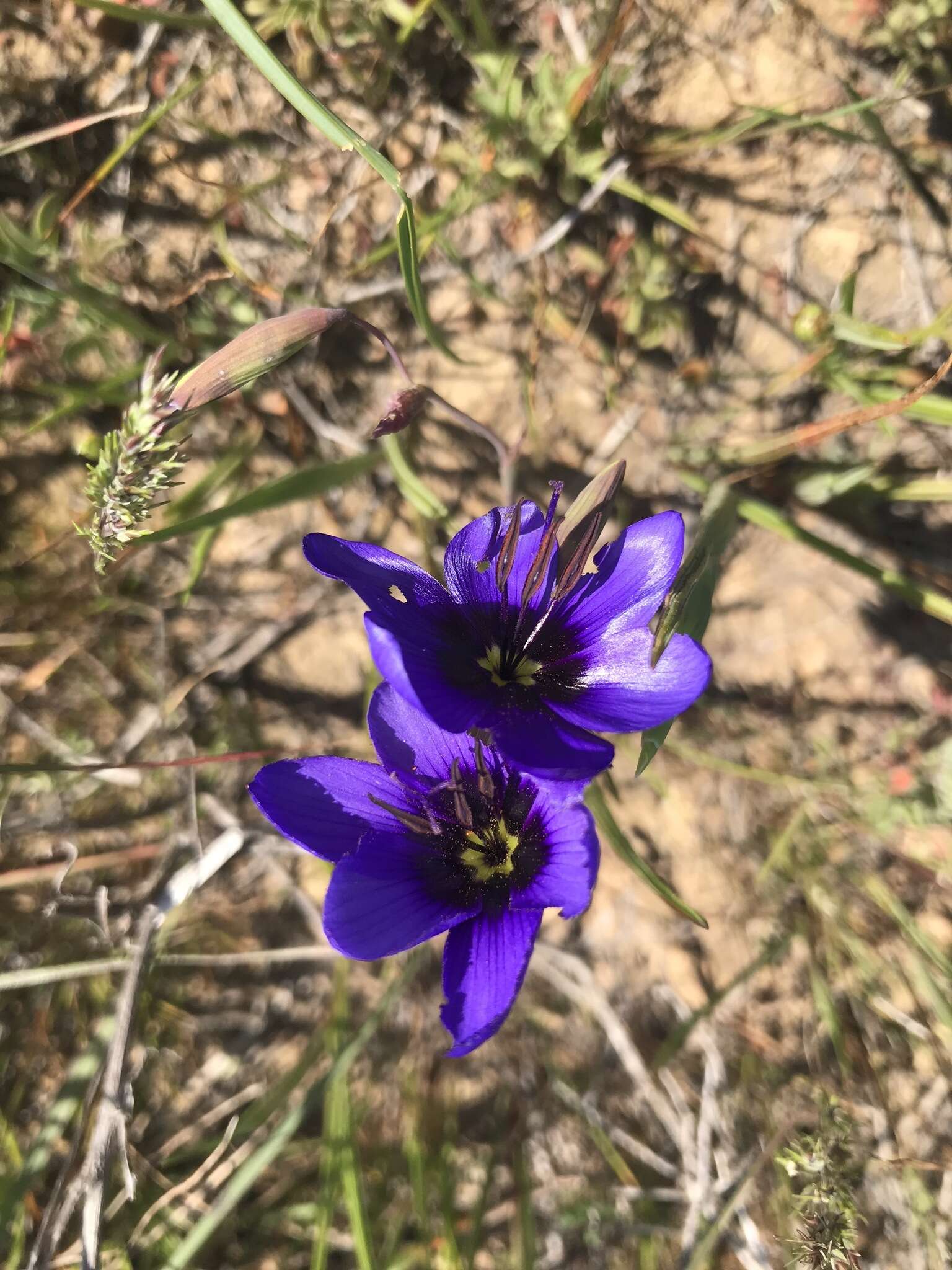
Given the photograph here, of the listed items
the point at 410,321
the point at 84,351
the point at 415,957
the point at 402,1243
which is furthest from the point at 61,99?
the point at 402,1243

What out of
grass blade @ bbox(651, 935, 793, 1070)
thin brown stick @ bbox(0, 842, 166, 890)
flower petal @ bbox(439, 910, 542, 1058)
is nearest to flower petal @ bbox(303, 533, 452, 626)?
flower petal @ bbox(439, 910, 542, 1058)

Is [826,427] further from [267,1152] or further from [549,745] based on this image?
[267,1152]

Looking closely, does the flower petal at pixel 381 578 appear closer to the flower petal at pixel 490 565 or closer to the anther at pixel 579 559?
the flower petal at pixel 490 565

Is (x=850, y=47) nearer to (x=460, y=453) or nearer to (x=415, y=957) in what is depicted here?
(x=460, y=453)

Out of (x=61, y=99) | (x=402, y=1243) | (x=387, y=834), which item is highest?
(x=61, y=99)

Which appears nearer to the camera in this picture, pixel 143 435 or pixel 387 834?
pixel 143 435

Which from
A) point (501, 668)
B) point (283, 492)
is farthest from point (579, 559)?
point (283, 492)

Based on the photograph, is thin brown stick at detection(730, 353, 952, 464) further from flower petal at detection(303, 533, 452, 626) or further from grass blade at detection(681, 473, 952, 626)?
flower petal at detection(303, 533, 452, 626)
